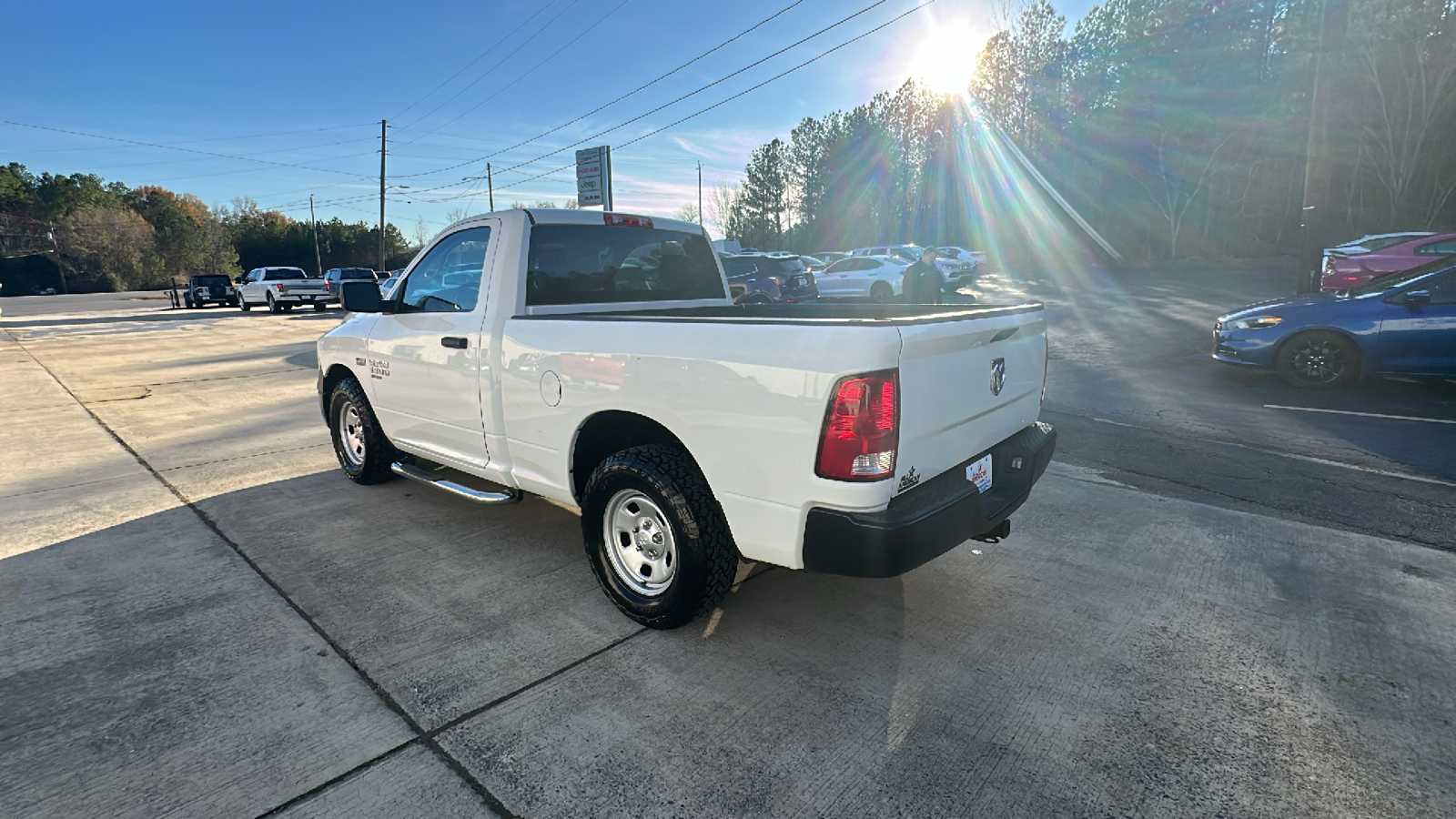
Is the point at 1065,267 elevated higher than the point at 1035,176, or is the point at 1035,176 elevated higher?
the point at 1035,176

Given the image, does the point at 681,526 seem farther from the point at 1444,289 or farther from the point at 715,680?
the point at 1444,289

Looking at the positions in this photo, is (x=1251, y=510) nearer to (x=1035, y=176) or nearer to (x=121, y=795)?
(x=121, y=795)

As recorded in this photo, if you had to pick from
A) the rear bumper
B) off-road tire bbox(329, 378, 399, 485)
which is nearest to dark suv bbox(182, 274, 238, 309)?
off-road tire bbox(329, 378, 399, 485)

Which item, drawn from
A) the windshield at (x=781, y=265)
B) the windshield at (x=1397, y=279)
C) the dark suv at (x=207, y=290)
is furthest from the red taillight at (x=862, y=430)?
the dark suv at (x=207, y=290)

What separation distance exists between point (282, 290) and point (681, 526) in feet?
96.6

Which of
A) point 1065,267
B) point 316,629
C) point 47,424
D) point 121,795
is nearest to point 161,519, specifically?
point 316,629

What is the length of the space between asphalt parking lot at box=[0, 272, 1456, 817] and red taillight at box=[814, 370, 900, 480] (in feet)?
2.91

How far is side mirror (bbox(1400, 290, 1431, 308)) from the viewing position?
7.32m

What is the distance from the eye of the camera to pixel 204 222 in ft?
235

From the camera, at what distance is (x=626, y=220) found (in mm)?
4219

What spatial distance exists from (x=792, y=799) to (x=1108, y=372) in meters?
9.17

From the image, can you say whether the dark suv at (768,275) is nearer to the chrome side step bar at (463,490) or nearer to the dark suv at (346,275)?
the chrome side step bar at (463,490)

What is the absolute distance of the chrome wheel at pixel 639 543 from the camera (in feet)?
10.2

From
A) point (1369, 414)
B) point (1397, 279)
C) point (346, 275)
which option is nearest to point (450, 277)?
point (1369, 414)
